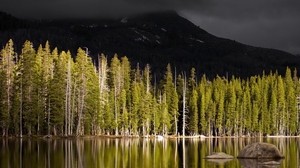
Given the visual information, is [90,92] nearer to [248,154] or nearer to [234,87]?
[234,87]

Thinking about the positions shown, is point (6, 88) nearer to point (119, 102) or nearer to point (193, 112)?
point (119, 102)

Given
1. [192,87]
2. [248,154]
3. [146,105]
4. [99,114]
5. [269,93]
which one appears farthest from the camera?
[269,93]

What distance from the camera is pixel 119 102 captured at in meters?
128

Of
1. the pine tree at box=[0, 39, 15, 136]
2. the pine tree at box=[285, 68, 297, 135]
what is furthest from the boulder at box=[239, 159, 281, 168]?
the pine tree at box=[285, 68, 297, 135]

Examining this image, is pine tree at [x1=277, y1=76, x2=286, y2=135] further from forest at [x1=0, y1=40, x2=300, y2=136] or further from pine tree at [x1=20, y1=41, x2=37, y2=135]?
pine tree at [x1=20, y1=41, x2=37, y2=135]

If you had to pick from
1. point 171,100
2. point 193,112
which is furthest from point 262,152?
point 193,112

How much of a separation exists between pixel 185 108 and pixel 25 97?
160 feet

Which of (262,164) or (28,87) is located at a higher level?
(28,87)

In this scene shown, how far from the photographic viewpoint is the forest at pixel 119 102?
108m

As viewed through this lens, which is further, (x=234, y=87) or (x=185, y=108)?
(x=234, y=87)

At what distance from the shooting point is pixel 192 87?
510 ft

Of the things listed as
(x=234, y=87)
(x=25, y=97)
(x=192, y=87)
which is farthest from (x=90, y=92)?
(x=234, y=87)

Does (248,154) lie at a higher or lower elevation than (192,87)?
lower

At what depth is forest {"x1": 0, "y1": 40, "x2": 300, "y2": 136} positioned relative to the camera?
4245 inches
